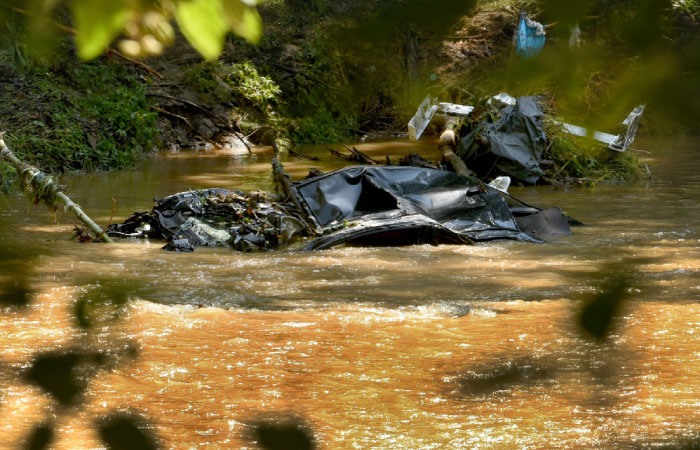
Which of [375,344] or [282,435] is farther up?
[282,435]

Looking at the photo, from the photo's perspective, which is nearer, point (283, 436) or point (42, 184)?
point (283, 436)

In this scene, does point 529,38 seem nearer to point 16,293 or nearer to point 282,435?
point 282,435

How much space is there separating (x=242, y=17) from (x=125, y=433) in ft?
8.24

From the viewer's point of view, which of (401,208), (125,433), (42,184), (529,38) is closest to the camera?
(529,38)

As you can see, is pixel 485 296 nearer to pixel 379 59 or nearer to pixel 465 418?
pixel 465 418

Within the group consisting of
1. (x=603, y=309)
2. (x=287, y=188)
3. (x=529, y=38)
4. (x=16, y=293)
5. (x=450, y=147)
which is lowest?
(x=450, y=147)

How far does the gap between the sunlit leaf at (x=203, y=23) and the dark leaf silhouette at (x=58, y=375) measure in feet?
11.5

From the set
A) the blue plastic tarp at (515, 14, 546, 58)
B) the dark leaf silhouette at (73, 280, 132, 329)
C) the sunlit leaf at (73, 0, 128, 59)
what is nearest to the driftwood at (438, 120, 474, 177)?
the dark leaf silhouette at (73, 280, 132, 329)

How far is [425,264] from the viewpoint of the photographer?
7.54 m

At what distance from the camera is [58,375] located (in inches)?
177

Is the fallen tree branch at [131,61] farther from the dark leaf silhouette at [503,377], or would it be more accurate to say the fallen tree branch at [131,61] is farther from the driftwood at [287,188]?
the driftwood at [287,188]

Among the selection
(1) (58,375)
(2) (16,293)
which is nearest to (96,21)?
(1) (58,375)

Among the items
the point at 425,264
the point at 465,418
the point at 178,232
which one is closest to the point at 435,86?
the point at 465,418

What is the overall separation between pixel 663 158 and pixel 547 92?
17411 millimetres
